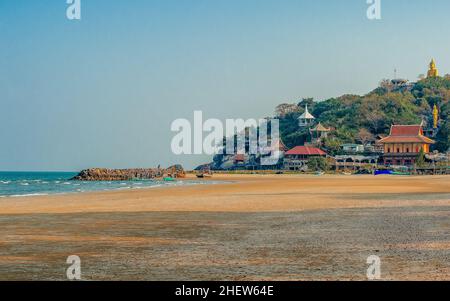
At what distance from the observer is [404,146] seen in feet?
422

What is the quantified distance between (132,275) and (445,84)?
190 metres

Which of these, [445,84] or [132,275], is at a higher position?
[445,84]

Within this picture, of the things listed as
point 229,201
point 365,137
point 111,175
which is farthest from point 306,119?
point 229,201

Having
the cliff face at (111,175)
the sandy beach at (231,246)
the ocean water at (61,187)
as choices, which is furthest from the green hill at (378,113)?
the sandy beach at (231,246)

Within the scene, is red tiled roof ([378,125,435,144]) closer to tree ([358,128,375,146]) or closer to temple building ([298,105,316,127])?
tree ([358,128,375,146])

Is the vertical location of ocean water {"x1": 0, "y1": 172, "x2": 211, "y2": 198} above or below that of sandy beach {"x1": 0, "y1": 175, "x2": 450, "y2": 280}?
below

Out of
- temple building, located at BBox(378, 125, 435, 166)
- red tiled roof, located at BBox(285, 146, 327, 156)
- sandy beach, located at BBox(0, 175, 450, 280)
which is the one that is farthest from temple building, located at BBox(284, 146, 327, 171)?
sandy beach, located at BBox(0, 175, 450, 280)

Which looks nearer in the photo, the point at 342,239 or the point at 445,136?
the point at 342,239

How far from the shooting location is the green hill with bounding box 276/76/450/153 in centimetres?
15000

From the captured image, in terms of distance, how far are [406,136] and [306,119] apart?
160 ft

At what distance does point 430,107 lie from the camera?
168250mm

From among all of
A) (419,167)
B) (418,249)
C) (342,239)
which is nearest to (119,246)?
(342,239)

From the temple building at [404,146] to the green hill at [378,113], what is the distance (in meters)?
12.0
